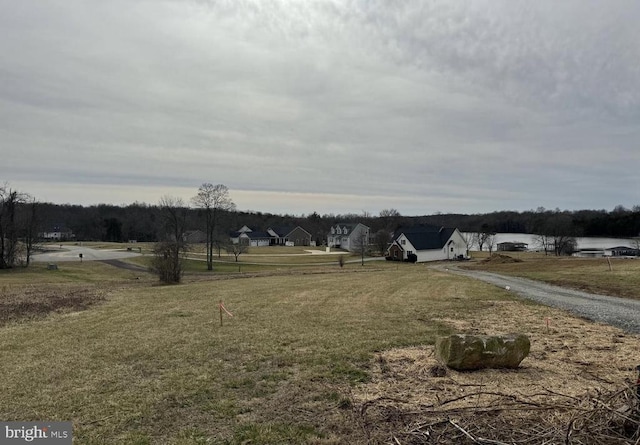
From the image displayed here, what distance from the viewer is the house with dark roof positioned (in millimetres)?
66875

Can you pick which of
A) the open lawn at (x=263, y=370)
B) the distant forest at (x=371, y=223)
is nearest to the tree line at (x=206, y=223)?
the distant forest at (x=371, y=223)

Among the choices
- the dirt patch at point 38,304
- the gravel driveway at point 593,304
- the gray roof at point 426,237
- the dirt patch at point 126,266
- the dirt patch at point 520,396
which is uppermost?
the gray roof at point 426,237

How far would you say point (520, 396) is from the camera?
242 inches

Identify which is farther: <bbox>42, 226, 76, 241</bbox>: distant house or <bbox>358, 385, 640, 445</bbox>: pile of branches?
<bbox>42, 226, 76, 241</bbox>: distant house

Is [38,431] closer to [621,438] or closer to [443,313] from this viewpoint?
[621,438]

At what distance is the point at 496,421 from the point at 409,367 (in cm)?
290

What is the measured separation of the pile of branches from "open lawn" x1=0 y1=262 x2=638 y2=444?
59 mm

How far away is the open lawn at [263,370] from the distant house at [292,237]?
104 meters

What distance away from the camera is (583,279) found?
25891mm

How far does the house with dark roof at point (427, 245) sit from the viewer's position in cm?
6688

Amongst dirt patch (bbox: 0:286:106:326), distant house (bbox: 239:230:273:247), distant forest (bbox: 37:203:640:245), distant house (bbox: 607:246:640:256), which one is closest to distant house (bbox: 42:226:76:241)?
distant forest (bbox: 37:203:640:245)

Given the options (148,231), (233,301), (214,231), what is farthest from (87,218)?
(233,301)

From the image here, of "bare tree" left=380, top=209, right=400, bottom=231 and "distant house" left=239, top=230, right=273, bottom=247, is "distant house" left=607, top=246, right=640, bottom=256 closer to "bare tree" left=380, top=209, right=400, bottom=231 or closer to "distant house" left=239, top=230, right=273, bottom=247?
"bare tree" left=380, top=209, right=400, bottom=231

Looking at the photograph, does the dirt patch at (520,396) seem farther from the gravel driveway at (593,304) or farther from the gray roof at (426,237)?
the gray roof at (426,237)
